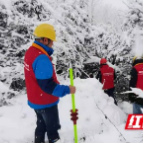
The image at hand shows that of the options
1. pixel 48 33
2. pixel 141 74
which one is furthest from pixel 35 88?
pixel 141 74

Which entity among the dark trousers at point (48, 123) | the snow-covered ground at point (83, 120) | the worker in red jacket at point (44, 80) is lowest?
the snow-covered ground at point (83, 120)

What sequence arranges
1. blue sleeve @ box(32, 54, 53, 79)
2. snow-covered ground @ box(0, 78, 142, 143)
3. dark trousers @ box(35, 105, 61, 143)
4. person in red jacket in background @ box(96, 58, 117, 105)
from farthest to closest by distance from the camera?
1. person in red jacket in background @ box(96, 58, 117, 105)
2. snow-covered ground @ box(0, 78, 142, 143)
3. dark trousers @ box(35, 105, 61, 143)
4. blue sleeve @ box(32, 54, 53, 79)

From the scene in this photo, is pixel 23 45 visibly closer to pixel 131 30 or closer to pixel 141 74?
pixel 141 74

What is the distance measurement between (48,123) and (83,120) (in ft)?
3.88

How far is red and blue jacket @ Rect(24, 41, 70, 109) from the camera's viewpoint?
A: 245 cm

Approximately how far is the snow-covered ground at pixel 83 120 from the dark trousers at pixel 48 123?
47cm

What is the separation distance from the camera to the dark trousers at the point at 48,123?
9.00 ft

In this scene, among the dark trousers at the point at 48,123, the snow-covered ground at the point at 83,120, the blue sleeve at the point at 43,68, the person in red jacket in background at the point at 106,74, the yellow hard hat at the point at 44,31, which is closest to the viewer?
the blue sleeve at the point at 43,68

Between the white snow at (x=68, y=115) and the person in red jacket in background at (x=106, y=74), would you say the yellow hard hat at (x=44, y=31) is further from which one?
the person in red jacket in background at (x=106, y=74)

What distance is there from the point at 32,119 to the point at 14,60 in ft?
6.83

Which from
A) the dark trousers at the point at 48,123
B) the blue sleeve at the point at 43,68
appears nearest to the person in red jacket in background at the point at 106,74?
the dark trousers at the point at 48,123

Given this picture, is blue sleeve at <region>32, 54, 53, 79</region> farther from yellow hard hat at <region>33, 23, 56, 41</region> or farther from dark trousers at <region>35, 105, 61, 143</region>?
dark trousers at <region>35, 105, 61, 143</region>

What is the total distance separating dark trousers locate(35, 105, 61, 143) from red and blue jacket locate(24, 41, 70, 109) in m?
0.09

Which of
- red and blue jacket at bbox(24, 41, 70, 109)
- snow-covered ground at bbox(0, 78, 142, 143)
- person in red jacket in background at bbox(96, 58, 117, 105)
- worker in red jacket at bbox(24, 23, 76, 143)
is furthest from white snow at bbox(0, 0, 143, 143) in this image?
person in red jacket in background at bbox(96, 58, 117, 105)
